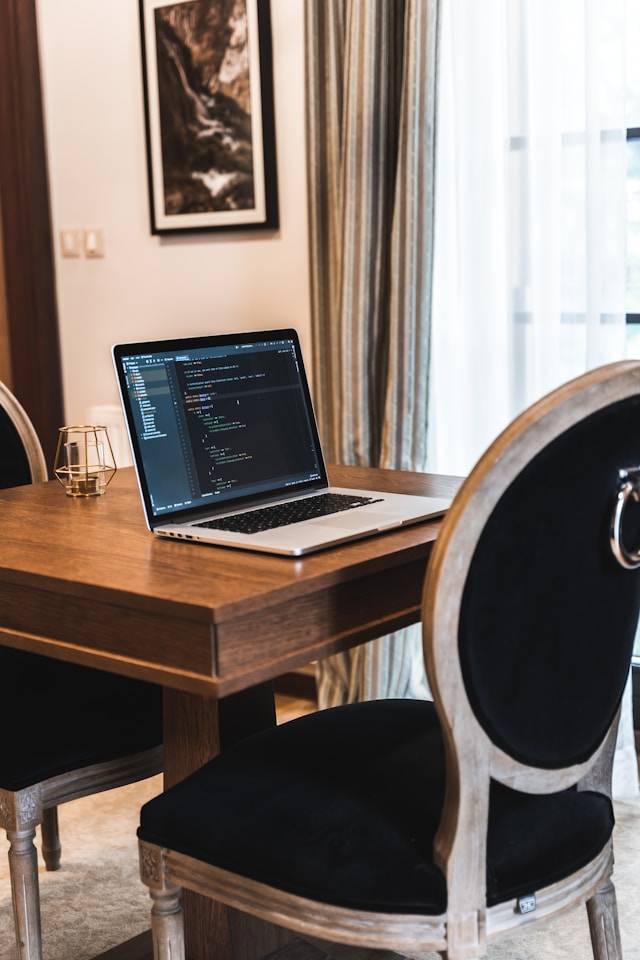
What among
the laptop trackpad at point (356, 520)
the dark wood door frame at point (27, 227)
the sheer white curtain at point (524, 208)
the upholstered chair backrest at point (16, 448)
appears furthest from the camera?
the dark wood door frame at point (27, 227)

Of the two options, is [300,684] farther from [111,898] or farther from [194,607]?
[194,607]

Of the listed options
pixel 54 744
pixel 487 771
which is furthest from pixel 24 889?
pixel 487 771

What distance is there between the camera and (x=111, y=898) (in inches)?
92.8

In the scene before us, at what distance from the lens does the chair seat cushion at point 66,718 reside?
1776mm

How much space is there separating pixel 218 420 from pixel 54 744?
555 millimetres

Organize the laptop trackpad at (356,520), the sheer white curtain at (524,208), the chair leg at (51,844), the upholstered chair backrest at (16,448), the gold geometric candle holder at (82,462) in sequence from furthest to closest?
the sheer white curtain at (524,208)
the chair leg at (51,844)
the upholstered chair backrest at (16,448)
the gold geometric candle holder at (82,462)
the laptop trackpad at (356,520)

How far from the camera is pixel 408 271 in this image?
2953 millimetres

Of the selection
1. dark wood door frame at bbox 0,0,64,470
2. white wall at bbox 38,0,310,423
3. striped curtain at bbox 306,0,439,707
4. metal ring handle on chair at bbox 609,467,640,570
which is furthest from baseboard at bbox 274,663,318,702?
metal ring handle on chair at bbox 609,467,640,570

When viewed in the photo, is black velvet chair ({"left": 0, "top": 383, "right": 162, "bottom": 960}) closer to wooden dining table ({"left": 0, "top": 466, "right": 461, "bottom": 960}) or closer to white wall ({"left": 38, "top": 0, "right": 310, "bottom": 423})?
wooden dining table ({"left": 0, "top": 466, "right": 461, "bottom": 960})

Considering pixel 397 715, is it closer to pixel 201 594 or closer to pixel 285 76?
pixel 201 594

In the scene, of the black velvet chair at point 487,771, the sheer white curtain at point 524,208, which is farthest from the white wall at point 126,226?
the black velvet chair at point 487,771

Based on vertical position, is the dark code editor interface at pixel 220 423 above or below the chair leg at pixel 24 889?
above

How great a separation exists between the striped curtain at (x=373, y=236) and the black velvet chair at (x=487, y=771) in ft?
5.16

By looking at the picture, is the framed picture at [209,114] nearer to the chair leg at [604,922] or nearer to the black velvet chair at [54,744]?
the black velvet chair at [54,744]
